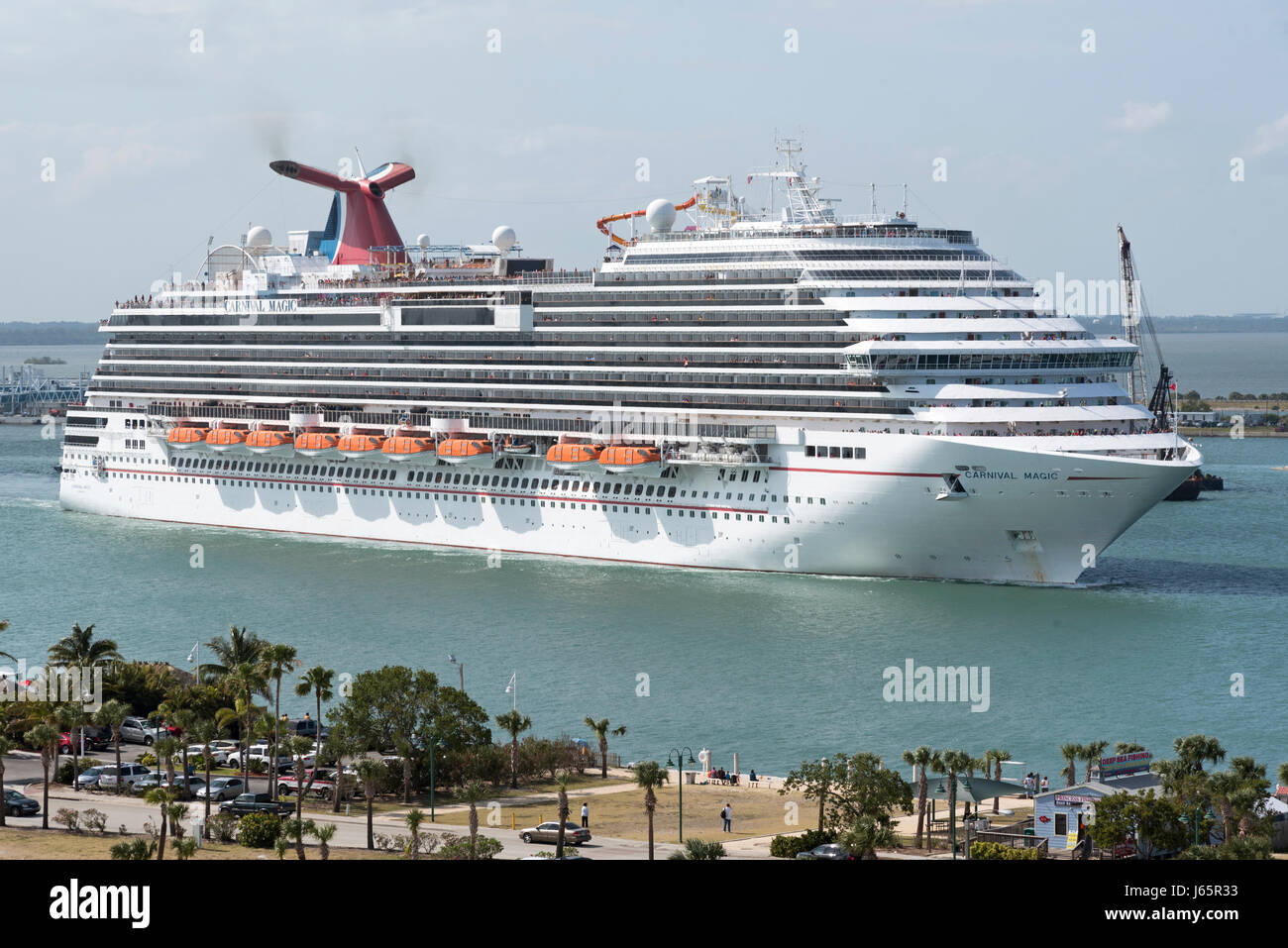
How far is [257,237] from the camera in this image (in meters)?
83.4

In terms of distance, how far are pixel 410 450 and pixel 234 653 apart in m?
26.8

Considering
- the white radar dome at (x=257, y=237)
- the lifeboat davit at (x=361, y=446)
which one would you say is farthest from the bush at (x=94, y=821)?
the white radar dome at (x=257, y=237)

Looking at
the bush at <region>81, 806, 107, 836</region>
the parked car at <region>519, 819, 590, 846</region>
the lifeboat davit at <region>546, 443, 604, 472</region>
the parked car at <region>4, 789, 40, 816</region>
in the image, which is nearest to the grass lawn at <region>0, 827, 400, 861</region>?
the bush at <region>81, 806, 107, 836</region>

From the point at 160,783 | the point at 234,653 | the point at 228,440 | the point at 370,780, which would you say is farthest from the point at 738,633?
the point at 228,440

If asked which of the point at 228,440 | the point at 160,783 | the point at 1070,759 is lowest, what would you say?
the point at 160,783

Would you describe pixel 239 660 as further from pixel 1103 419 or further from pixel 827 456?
pixel 1103 419

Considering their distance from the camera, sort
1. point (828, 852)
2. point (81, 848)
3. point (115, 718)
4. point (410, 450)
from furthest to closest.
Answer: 1. point (410, 450)
2. point (115, 718)
3. point (828, 852)
4. point (81, 848)

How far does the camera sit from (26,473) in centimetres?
10525

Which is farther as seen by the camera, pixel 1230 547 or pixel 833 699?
pixel 1230 547

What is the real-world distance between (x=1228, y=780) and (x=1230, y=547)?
4319 centimetres

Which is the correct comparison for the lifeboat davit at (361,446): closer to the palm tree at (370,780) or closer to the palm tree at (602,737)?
the palm tree at (602,737)

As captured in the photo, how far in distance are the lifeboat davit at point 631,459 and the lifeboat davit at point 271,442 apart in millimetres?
18648

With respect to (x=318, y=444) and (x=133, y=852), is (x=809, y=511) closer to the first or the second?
(x=318, y=444)
